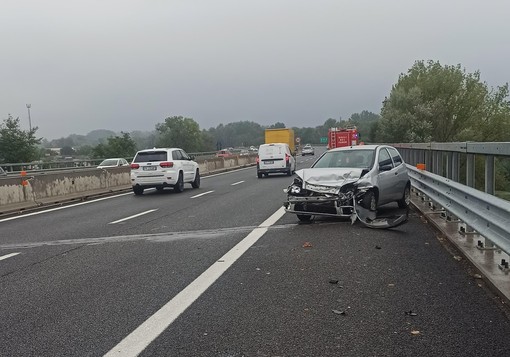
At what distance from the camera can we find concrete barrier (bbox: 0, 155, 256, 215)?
15805mm

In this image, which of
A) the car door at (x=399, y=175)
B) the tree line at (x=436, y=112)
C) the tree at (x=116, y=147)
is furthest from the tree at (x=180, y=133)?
the car door at (x=399, y=175)

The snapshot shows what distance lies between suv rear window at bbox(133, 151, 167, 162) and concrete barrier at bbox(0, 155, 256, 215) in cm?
217

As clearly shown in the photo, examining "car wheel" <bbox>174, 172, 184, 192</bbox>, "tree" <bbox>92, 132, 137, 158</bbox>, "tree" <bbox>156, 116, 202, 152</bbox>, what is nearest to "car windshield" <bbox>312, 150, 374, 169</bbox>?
"car wheel" <bbox>174, 172, 184, 192</bbox>

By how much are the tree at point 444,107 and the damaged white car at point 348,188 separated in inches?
1832

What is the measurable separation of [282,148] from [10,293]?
23183mm

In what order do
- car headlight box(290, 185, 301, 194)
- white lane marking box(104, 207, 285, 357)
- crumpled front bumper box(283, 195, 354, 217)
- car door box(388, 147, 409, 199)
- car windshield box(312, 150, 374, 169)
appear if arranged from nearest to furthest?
white lane marking box(104, 207, 285, 357) < crumpled front bumper box(283, 195, 354, 217) < car headlight box(290, 185, 301, 194) < car windshield box(312, 150, 374, 169) < car door box(388, 147, 409, 199)

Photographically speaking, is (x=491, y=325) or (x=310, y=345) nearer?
(x=310, y=345)

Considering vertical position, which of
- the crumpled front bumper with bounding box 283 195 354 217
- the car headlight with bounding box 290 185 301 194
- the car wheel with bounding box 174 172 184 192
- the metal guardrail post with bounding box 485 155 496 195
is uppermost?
the metal guardrail post with bounding box 485 155 496 195

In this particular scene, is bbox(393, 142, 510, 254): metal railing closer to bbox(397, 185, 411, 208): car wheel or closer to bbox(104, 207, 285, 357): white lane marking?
bbox(397, 185, 411, 208): car wheel

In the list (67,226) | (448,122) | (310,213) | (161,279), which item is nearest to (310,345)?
(161,279)

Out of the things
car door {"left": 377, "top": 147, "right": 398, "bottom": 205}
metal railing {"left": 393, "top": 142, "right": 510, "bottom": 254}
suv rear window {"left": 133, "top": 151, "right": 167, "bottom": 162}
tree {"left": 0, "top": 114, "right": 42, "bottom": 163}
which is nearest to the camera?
metal railing {"left": 393, "top": 142, "right": 510, "bottom": 254}

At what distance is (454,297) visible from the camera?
5.37 m

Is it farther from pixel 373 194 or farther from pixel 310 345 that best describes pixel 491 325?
pixel 373 194

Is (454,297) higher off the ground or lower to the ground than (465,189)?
lower
